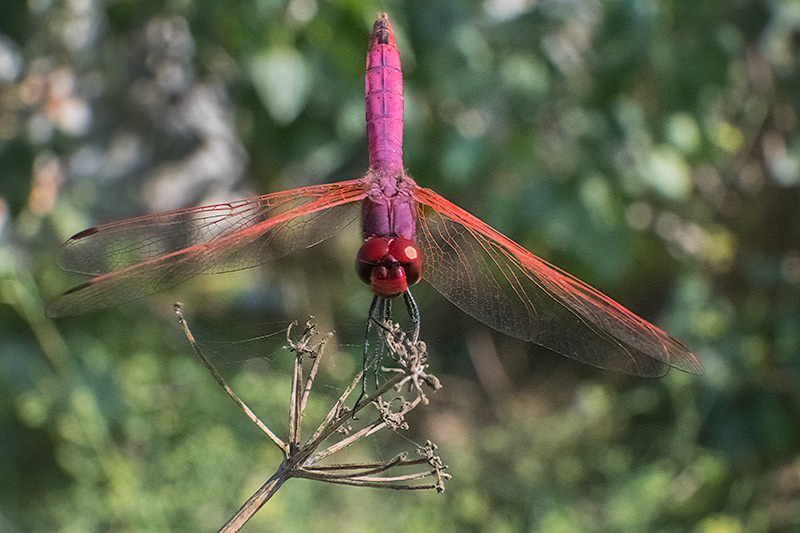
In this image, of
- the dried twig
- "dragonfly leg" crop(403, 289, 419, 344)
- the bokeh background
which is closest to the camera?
the dried twig

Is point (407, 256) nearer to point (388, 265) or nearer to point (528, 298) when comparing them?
point (388, 265)

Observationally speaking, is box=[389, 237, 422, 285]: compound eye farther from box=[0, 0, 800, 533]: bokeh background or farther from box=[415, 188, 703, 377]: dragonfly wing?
box=[0, 0, 800, 533]: bokeh background

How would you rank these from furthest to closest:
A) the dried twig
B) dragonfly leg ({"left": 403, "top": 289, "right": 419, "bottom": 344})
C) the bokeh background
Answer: the bokeh background < dragonfly leg ({"left": 403, "top": 289, "right": 419, "bottom": 344}) < the dried twig

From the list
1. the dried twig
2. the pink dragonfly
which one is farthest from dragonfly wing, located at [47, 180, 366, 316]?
the dried twig

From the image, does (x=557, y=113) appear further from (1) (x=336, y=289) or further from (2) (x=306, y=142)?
(1) (x=336, y=289)

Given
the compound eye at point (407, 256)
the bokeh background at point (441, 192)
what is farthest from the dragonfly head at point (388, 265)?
the bokeh background at point (441, 192)
